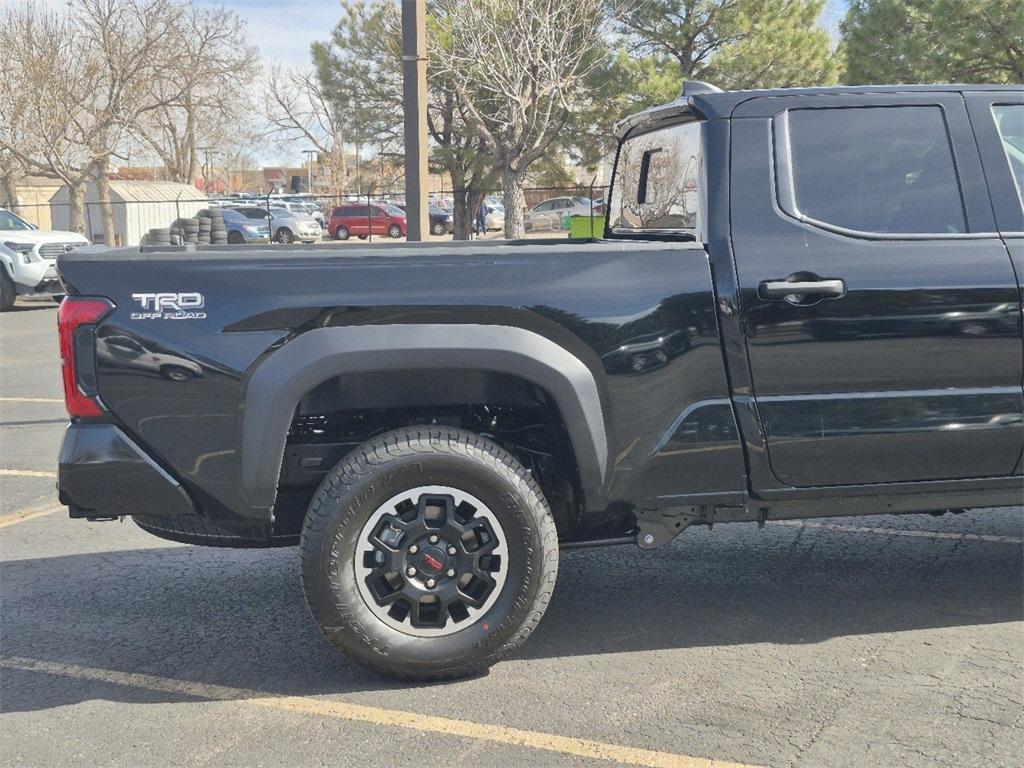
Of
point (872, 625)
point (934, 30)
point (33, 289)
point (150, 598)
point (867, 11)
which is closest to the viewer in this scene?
point (872, 625)

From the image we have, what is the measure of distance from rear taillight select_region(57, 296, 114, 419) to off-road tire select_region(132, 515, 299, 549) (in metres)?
0.48

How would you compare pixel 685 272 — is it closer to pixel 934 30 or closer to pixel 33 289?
pixel 33 289

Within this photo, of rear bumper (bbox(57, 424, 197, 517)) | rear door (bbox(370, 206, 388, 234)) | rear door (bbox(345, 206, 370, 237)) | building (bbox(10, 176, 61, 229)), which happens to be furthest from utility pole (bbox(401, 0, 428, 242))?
building (bbox(10, 176, 61, 229))

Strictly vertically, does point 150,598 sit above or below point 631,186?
below

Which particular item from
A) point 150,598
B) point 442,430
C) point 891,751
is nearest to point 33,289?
point 150,598

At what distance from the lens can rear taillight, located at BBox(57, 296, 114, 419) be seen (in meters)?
3.50

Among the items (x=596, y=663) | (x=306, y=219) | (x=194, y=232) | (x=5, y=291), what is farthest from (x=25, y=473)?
(x=306, y=219)

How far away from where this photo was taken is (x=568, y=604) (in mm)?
4523

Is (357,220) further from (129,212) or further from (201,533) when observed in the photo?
(201,533)

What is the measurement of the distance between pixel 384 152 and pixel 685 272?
1357 inches

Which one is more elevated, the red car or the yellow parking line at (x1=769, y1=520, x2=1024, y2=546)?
the red car

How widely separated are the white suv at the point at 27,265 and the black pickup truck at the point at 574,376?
16404mm

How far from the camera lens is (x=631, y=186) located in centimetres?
517

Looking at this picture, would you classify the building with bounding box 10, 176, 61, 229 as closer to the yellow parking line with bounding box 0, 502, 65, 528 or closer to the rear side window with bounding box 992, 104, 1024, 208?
the yellow parking line with bounding box 0, 502, 65, 528
